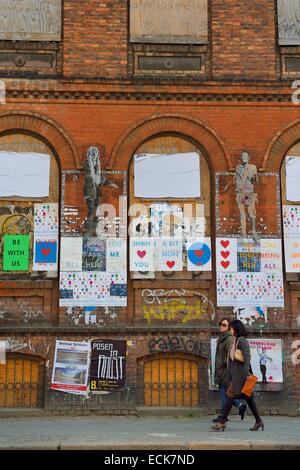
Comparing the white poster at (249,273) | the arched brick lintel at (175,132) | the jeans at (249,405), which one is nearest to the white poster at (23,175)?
the arched brick lintel at (175,132)

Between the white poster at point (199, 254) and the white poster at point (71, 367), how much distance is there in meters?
2.74

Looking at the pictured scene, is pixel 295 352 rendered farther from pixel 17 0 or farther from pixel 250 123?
pixel 17 0

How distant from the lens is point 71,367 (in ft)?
42.4

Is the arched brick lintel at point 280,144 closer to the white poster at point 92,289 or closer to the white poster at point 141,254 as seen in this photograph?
the white poster at point 141,254

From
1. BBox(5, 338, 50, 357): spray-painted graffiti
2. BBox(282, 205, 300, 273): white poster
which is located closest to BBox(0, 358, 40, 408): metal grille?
BBox(5, 338, 50, 357): spray-painted graffiti

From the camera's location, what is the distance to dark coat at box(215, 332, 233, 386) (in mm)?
11727

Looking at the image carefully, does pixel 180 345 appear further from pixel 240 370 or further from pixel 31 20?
pixel 31 20

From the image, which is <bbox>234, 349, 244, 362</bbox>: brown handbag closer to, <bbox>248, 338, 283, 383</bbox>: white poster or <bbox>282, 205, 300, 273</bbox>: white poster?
<bbox>248, 338, 283, 383</bbox>: white poster

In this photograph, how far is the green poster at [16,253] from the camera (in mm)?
13414

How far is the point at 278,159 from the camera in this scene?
13.9m

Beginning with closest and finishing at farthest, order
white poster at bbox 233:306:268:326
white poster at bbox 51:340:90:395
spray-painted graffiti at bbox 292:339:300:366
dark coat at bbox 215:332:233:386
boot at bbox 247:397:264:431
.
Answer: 1. boot at bbox 247:397:264:431
2. dark coat at bbox 215:332:233:386
3. white poster at bbox 51:340:90:395
4. spray-painted graffiti at bbox 292:339:300:366
5. white poster at bbox 233:306:268:326

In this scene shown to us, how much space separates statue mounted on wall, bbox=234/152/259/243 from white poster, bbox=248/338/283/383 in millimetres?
2219

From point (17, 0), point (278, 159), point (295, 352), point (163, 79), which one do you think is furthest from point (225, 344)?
point (17, 0)

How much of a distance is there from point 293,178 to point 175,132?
2.68 metres
